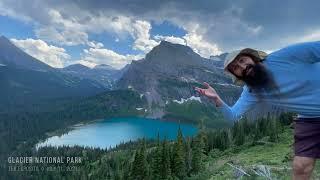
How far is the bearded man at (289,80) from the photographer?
704cm

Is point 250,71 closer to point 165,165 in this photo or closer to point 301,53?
point 301,53

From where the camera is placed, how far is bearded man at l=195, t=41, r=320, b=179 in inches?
277

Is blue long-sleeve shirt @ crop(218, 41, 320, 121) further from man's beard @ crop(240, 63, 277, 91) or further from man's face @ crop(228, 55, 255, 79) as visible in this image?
man's face @ crop(228, 55, 255, 79)

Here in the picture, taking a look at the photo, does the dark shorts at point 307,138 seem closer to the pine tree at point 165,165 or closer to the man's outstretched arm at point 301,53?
the man's outstretched arm at point 301,53

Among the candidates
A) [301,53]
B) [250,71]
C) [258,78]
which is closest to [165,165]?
[258,78]

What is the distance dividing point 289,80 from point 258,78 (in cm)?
50

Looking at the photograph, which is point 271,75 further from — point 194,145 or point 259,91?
point 194,145

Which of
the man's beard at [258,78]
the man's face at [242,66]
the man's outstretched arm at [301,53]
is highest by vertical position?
the man's outstretched arm at [301,53]

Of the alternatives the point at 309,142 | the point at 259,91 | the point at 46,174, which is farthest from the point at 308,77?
the point at 46,174

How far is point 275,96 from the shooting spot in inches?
292

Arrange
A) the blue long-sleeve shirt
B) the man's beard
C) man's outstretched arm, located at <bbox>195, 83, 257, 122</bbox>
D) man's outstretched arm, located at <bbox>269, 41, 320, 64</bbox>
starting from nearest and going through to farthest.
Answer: man's outstretched arm, located at <bbox>269, 41, 320, 64</bbox> < the blue long-sleeve shirt < the man's beard < man's outstretched arm, located at <bbox>195, 83, 257, 122</bbox>

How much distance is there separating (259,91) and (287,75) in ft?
1.95

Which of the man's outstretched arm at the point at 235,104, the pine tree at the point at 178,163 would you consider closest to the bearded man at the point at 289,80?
the man's outstretched arm at the point at 235,104

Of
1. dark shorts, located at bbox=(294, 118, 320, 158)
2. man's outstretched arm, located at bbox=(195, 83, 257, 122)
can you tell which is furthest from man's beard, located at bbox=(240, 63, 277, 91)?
dark shorts, located at bbox=(294, 118, 320, 158)
